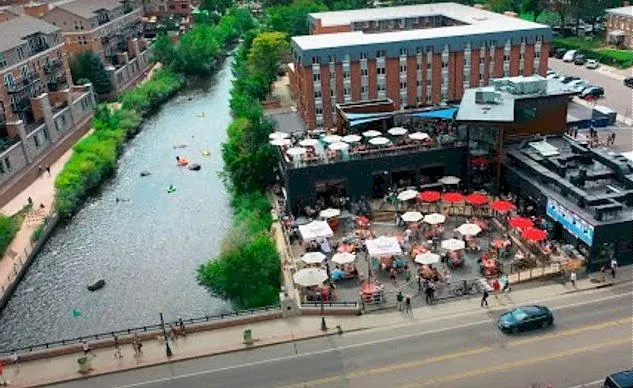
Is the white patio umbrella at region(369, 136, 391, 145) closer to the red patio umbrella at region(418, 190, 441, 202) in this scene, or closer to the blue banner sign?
the red patio umbrella at region(418, 190, 441, 202)

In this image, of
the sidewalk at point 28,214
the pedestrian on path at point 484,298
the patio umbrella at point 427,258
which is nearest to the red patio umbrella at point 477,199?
the patio umbrella at point 427,258

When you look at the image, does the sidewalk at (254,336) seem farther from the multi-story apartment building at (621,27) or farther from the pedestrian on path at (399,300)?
the multi-story apartment building at (621,27)

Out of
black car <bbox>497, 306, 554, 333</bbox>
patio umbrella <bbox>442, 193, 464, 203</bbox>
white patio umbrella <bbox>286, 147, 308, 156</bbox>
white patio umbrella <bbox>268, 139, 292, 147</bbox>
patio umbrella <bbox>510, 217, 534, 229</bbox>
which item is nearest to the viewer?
black car <bbox>497, 306, 554, 333</bbox>

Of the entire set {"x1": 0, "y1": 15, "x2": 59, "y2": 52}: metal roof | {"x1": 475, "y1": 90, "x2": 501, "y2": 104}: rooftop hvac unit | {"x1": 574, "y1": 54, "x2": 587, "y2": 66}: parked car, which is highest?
{"x1": 0, "y1": 15, "x2": 59, "y2": 52}: metal roof

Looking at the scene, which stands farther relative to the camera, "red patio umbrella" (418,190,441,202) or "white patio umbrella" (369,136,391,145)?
"white patio umbrella" (369,136,391,145)

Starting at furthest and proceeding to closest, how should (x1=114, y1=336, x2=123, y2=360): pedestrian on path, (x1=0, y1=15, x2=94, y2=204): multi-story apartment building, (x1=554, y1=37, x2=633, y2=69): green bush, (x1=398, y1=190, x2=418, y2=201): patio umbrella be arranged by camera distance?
(x1=554, y1=37, x2=633, y2=69): green bush < (x1=0, y1=15, x2=94, y2=204): multi-story apartment building < (x1=398, y1=190, x2=418, y2=201): patio umbrella < (x1=114, y1=336, x2=123, y2=360): pedestrian on path

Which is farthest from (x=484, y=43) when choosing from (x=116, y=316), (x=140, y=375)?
(x=140, y=375)

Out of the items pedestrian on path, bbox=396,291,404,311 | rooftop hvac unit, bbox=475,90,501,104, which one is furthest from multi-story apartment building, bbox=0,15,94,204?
rooftop hvac unit, bbox=475,90,501,104

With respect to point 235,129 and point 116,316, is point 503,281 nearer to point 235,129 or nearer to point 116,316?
point 116,316
